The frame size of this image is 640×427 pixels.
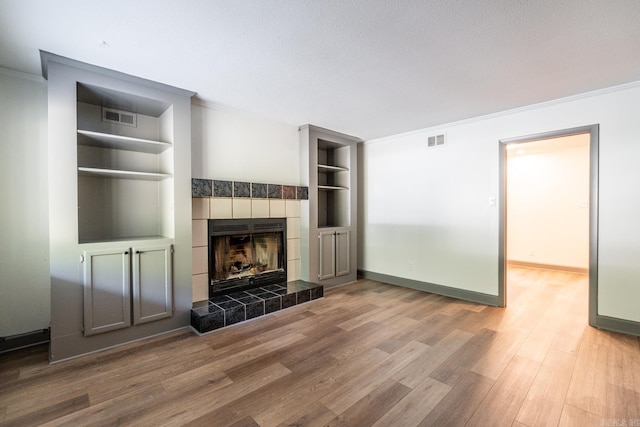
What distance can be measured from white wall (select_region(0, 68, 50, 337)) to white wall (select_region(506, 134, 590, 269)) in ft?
21.7

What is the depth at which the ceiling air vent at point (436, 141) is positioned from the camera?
158 inches

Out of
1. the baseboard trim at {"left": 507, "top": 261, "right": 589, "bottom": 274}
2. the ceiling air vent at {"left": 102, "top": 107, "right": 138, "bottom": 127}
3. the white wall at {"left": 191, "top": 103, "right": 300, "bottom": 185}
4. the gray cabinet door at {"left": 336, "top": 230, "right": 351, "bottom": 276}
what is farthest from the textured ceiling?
the baseboard trim at {"left": 507, "top": 261, "right": 589, "bottom": 274}

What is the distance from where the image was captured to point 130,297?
2535 millimetres

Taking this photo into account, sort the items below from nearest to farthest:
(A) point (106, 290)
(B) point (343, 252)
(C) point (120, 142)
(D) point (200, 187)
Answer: (A) point (106, 290), (C) point (120, 142), (D) point (200, 187), (B) point (343, 252)

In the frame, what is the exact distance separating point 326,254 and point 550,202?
4.65m

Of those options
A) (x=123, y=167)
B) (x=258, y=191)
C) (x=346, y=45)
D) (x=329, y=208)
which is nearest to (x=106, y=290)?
(x=123, y=167)

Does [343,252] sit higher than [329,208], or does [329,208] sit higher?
[329,208]

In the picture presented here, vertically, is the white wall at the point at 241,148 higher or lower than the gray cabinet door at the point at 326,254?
higher

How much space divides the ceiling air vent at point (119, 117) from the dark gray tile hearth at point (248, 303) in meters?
2.05

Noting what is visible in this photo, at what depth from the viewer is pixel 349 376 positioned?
2.04 m

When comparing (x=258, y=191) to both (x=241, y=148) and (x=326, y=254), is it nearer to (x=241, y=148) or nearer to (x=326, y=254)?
(x=241, y=148)

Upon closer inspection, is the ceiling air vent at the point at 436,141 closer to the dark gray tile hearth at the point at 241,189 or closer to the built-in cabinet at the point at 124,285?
the dark gray tile hearth at the point at 241,189

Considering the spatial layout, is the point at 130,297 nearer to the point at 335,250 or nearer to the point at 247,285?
the point at 247,285

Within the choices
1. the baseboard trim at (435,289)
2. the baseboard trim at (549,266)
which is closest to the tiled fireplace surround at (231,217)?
the baseboard trim at (435,289)
